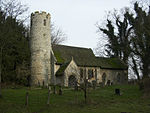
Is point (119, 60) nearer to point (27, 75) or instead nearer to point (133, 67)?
point (133, 67)

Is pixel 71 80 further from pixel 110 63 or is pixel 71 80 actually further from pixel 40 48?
pixel 110 63

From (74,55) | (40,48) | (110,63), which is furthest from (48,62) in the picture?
(110,63)

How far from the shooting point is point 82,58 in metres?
41.4

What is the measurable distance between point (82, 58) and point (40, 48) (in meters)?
8.62

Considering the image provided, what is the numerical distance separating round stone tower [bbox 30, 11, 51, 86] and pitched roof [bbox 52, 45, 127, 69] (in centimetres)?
229

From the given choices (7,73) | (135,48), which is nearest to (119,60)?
(135,48)

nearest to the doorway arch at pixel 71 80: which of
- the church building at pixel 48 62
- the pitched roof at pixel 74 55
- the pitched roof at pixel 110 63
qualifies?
the church building at pixel 48 62

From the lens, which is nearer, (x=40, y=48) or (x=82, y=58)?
(x=40, y=48)

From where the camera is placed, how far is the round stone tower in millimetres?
36531

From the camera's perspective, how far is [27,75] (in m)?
35.7

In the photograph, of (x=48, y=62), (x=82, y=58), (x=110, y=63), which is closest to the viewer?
(x=48, y=62)

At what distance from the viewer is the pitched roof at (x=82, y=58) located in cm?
3903

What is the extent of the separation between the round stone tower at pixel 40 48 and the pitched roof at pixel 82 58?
90.3 inches

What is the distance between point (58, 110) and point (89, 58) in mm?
28481
